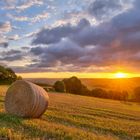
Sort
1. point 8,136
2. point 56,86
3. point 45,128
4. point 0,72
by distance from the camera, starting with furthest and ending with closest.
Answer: point 56,86 → point 0,72 → point 45,128 → point 8,136

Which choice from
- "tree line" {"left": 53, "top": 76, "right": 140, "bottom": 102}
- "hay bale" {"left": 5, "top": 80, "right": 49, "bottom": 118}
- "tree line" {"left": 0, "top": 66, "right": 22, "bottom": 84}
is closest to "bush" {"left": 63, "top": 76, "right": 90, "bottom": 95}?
"tree line" {"left": 53, "top": 76, "right": 140, "bottom": 102}

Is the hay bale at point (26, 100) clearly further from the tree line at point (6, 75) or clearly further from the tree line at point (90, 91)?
the tree line at point (90, 91)

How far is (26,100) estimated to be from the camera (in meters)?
20.0

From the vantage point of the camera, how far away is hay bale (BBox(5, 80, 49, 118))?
63.8 ft

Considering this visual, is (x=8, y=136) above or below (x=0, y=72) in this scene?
below

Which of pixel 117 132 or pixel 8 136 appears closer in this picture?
pixel 8 136

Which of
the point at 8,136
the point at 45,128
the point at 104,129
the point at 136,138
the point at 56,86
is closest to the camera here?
the point at 8,136

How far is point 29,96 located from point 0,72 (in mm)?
52944

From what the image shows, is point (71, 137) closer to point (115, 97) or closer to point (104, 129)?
point (104, 129)

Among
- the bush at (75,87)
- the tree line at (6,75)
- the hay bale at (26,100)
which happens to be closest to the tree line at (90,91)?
the bush at (75,87)

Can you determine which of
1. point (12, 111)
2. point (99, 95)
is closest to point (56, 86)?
point (99, 95)

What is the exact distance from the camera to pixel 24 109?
19547 millimetres

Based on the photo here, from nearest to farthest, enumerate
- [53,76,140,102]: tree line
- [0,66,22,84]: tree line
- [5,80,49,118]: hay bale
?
[5,80,49,118]: hay bale
[0,66,22,84]: tree line
[53,76,140,102]: tree line

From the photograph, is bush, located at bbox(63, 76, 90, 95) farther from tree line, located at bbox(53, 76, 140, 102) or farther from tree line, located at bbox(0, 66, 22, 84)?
tree line, located at bbox(0, 66, 22, 84)
